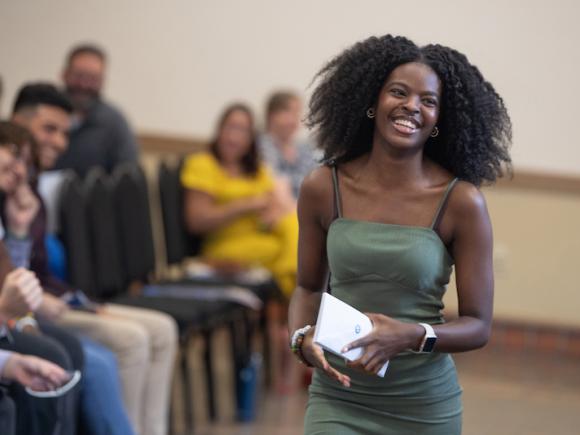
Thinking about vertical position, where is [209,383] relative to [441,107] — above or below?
below

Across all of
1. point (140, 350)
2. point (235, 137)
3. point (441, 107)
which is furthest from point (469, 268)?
point (235, 137)

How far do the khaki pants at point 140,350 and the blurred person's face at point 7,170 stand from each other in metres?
0.66

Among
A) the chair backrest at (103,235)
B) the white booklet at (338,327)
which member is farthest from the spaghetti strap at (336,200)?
the chair backrest at (103,235)

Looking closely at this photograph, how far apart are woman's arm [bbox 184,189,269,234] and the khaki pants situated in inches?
40.5

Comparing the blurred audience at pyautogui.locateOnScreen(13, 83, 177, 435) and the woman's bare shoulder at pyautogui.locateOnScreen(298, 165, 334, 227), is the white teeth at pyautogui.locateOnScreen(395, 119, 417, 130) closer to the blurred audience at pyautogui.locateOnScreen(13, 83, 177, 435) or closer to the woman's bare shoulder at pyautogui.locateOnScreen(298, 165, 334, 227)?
the woman's bare shoulder at pyautogui.locateOnScreen(298, 165, 334, 227)

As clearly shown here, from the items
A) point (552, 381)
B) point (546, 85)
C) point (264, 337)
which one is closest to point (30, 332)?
point (264, 337)

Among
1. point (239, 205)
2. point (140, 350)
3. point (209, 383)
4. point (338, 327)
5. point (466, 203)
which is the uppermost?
point (466, 203)

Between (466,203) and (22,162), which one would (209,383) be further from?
(466,203)

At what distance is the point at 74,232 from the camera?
473 centimetres

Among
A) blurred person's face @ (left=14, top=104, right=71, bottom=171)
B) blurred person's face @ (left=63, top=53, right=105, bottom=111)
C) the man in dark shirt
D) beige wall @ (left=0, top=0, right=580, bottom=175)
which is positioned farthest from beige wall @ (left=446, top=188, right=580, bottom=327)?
blurred person's face @ (left=14, top=104, right=71, bottom=171)

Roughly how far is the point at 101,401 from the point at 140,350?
25.0 inches

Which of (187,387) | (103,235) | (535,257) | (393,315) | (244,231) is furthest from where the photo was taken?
(535,257)

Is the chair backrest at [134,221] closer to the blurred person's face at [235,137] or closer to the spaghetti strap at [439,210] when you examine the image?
the blurred person's face at [235,137]

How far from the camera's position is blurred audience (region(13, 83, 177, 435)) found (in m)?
4.23
